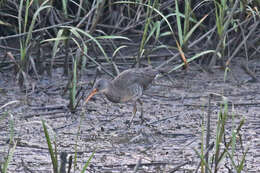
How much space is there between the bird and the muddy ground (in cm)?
14

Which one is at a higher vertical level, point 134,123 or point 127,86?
point 127,86

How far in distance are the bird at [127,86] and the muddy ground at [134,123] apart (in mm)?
142

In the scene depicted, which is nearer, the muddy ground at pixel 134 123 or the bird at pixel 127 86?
the muddy ground at pixel 134 123

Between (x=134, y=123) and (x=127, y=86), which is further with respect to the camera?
(x=127, y=86)

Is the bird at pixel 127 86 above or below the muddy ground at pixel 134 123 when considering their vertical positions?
above

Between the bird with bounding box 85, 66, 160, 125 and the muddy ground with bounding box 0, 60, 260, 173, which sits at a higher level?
the bird with bounding box 85, 66, 160, 125

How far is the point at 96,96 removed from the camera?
5.95 metres

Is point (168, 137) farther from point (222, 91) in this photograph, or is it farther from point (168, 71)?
point (168, 71)

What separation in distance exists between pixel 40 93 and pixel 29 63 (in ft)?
1.30

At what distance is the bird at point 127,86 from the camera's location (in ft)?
17.9

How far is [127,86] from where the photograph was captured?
5.66m

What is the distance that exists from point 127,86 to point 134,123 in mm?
545

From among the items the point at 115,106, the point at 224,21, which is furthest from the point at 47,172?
the point at 224,21

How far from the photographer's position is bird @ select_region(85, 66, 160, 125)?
215 inches
